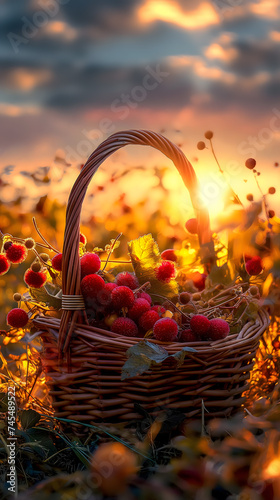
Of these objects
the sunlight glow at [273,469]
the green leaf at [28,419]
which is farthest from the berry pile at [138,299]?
the sunlight glow at [273,469]

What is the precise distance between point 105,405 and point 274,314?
1.54 feet

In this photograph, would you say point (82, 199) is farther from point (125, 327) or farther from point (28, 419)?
point (28, 419)

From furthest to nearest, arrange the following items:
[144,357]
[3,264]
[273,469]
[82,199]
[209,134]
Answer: [209,134]
[3,264]
[82,199]
[144,357]
[273,469]

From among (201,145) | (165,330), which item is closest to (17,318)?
(165,330)

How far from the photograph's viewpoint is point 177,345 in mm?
751

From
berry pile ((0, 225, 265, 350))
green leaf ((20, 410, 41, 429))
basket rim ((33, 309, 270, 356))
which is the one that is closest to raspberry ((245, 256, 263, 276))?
berry pile ((0, 225, 265, 350))

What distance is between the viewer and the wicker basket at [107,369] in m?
0.74

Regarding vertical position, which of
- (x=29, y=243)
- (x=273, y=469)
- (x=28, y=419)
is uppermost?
(x=273, y=469)

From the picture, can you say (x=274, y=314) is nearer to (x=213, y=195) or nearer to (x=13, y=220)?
(x=213, y=195)

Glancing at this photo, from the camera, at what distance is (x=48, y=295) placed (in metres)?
0.87

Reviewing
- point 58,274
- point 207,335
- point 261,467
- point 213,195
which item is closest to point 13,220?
point 58,274

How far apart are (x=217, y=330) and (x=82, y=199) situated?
0.33m

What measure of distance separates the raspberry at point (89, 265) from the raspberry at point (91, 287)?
4cm

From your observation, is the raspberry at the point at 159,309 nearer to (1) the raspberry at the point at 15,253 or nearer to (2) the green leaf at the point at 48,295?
(2) the green leaf at the point at 48,295
